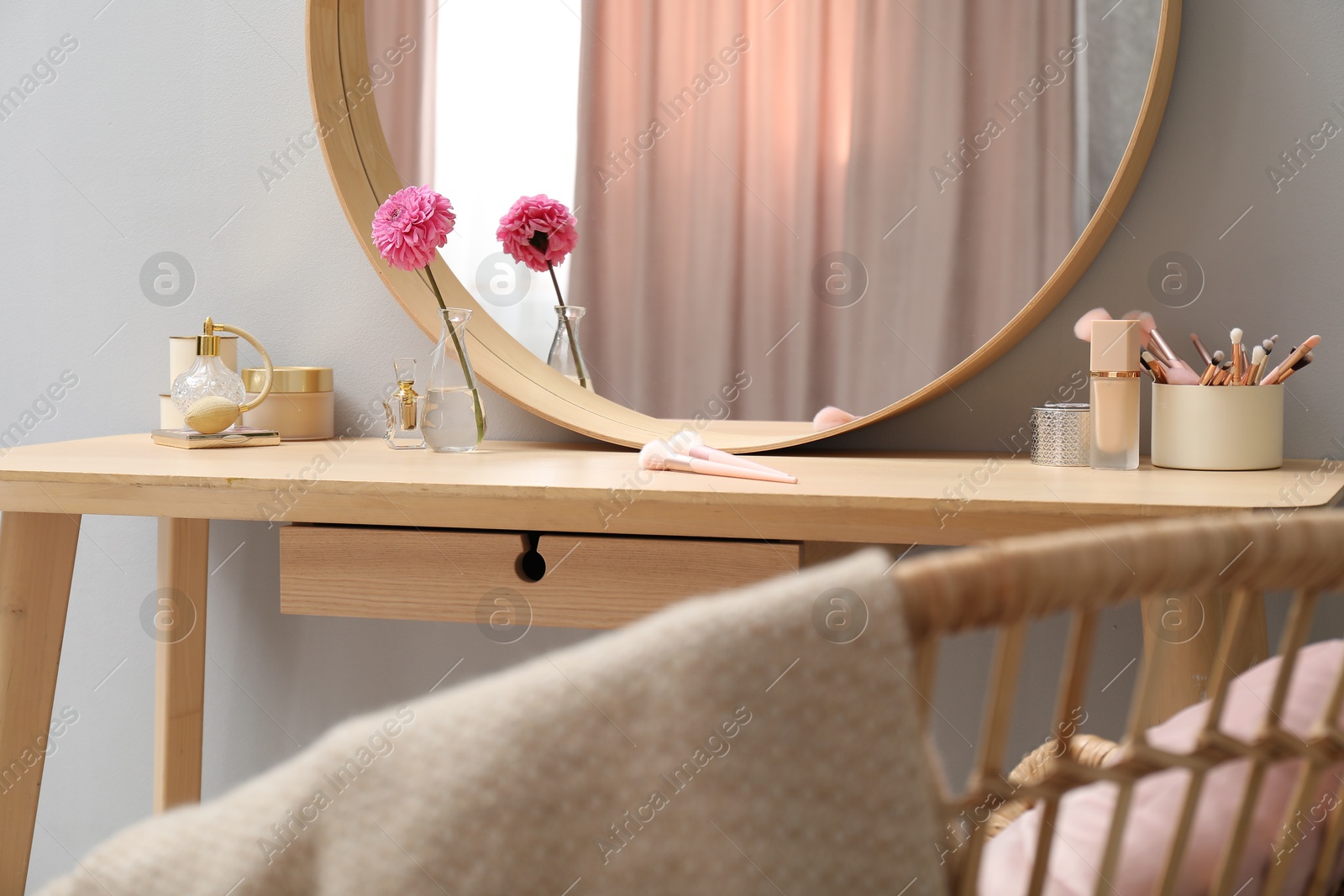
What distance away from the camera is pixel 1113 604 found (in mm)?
388

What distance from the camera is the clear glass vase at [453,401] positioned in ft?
4.44

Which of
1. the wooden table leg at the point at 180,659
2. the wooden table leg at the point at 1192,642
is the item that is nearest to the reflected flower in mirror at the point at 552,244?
the wooden table leg at the point at 180,659

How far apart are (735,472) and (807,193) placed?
48 centimetres

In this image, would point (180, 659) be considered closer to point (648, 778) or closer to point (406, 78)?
point (406, 78)

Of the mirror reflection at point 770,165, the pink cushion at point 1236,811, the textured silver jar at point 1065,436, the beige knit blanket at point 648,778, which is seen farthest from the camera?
the mirror reflection at point 770,165

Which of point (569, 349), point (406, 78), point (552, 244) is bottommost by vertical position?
point (569, 349)

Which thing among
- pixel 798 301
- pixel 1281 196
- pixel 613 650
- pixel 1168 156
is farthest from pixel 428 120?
pixel 613 650

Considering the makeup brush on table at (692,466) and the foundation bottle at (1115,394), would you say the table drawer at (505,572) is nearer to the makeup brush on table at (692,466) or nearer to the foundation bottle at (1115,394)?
the makeup brush on table at (692,466)

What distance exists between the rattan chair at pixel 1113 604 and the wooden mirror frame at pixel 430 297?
911 mm

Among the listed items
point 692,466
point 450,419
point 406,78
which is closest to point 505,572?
point 692,466

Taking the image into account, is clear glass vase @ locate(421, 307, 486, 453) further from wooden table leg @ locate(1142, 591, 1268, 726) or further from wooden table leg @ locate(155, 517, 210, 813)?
wooden table leg @ locate(1142, 591, 1268, 726)

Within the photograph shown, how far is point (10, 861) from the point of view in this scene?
55.7 inches

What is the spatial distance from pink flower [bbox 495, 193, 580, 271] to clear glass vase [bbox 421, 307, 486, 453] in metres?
0.18

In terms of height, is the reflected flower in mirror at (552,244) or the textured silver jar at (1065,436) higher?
the reflected flower in mirror at (552,244)
